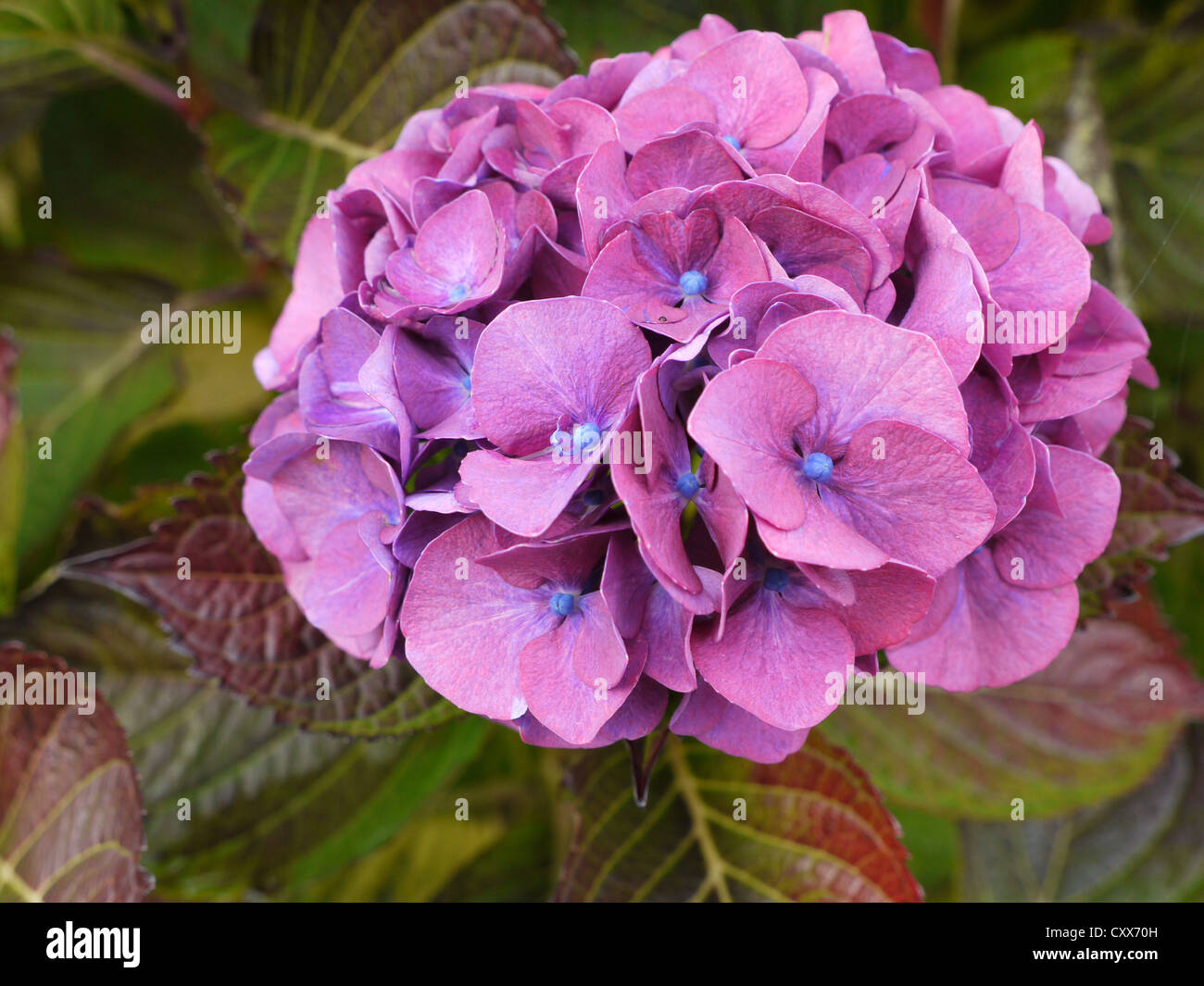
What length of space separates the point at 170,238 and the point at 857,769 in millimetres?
846

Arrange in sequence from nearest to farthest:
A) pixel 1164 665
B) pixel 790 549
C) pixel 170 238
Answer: pixel 790 549, pixel 1164 665, pixel 170 238

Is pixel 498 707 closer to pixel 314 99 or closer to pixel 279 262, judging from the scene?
pixel 279 262

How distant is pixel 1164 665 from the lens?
2.65 feet

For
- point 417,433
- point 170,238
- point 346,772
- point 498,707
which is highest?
point 170,238

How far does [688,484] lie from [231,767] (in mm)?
489

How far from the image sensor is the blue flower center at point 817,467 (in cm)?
36

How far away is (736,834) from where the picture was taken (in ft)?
2.04

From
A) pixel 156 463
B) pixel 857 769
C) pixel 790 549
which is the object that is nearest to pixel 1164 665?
pixel 857 769

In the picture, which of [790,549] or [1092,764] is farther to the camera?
[1092,764]

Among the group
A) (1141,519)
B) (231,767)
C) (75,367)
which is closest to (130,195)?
(75,367)

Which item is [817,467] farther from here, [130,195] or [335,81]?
[130,195]

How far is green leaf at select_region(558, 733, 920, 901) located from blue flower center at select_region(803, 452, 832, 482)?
30 centimetres

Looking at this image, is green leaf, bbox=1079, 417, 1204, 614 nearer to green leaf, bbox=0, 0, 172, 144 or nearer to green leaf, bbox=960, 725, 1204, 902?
green leaf, bbox=960, 725, 1204, 902

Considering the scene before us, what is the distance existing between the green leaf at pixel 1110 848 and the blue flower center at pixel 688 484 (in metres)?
0.72
